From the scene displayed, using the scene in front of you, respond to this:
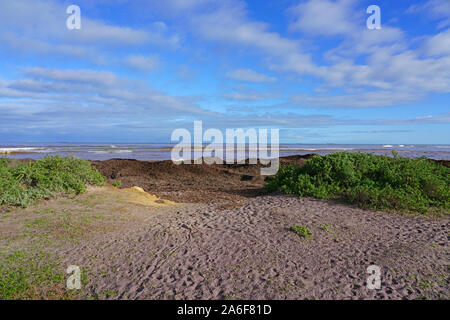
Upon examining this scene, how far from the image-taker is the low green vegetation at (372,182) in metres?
7.49

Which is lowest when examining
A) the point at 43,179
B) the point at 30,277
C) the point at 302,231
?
the point at 30,277

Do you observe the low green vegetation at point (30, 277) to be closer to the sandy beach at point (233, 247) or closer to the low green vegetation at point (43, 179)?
the sandy beach at point (233, 247)

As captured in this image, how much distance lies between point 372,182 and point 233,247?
16.9 feet

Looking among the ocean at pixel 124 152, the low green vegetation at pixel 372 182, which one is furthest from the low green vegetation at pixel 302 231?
the ocean at pixel 124 152

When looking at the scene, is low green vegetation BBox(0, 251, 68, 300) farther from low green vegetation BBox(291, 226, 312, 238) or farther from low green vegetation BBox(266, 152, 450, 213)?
low green vegetation BBox(266, 152, 450, 213)

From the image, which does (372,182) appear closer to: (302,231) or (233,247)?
(302,231)

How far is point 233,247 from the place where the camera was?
5145 millimetres

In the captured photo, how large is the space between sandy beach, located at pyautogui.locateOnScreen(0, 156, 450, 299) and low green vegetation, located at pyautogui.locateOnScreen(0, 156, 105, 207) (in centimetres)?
31

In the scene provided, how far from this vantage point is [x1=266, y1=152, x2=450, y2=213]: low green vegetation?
7.49m

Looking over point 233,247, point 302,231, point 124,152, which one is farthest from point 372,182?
point 124,152

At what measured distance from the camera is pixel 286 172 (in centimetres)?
983

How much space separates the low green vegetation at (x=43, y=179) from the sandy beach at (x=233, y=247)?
309 millimetres
